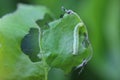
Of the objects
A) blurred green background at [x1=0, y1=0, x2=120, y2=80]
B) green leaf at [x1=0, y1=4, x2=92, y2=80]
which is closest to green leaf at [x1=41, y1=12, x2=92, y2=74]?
green leaf at [x1=0, y1=4, x2=92, y2=80]

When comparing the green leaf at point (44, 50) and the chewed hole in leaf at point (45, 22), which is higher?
the chewed hole in leaf at point (45, 22)

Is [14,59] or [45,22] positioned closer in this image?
[14,59]

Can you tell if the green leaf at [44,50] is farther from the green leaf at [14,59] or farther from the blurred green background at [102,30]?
the blurred green background at [102,30]

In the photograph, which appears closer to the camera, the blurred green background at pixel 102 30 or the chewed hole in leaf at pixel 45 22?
the chewed hole in leaf at pixel 45 22

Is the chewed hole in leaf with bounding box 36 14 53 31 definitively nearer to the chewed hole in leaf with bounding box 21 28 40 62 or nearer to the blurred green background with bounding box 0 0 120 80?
the chewed hole in leaf with bounding box 21 28 40 62

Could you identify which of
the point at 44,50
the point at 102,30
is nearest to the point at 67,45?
the point at 44,50

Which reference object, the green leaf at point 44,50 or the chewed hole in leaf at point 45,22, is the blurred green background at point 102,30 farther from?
the green leaf at point 44,50

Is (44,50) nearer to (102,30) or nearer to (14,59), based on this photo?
(14,59)

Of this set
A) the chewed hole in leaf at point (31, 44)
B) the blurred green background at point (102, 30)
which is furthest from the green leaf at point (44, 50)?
the blurred green background at point (102, 30)
